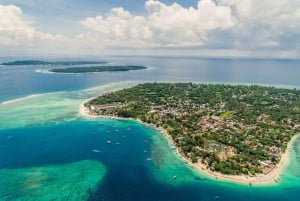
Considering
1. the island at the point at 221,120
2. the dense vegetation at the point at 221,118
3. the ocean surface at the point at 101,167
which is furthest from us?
the dense vegetation at the point at 221,118

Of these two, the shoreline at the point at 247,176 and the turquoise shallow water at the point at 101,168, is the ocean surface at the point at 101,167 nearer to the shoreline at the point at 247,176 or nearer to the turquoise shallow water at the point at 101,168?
the turquoise shallow water at the point at 101,168

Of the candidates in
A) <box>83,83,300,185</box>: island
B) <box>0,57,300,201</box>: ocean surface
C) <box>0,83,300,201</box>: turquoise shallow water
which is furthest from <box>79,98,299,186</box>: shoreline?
<box>0,83,300,201</box>: turquoise shallow water

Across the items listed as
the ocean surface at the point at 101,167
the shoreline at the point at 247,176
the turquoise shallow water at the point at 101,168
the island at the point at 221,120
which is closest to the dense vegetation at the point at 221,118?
the island at the point at 221,120

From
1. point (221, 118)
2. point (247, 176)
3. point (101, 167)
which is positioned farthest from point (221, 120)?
point (101, 167)

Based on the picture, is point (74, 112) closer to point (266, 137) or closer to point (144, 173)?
point (144, 173)

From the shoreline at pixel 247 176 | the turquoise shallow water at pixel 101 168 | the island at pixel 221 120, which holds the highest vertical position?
the island at pixel 221 120

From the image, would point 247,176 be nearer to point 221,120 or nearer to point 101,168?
point 101,168

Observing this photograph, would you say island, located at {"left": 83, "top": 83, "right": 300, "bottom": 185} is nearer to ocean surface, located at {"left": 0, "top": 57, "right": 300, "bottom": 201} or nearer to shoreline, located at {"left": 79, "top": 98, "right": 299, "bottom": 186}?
shoreline, located at {"left": 79, "top": 98, "right": 299, "bottom": 186}
